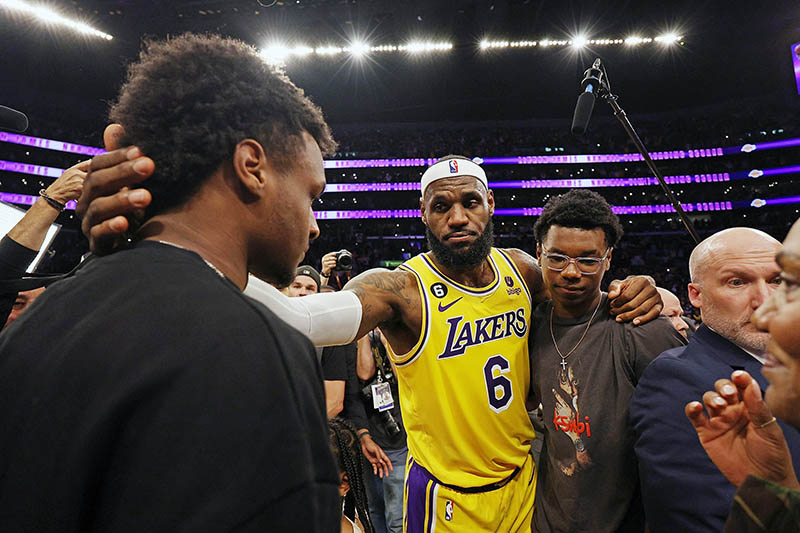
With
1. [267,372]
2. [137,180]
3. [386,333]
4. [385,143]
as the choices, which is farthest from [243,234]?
A: [385,143]

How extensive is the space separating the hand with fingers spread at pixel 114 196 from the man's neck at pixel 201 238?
0.04 meters

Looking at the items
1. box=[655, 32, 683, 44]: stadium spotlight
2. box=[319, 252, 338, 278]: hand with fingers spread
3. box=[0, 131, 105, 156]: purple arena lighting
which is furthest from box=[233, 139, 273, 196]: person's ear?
box=[0, 131, 105, 156]: purple arena lighting

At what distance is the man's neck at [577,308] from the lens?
2117 millimetres

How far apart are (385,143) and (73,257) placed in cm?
1182

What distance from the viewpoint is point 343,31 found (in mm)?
11391

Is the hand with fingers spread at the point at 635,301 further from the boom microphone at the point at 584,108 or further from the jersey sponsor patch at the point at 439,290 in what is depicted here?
the boom microphone at the point at 584,108

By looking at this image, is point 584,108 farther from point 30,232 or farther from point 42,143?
point 42,143

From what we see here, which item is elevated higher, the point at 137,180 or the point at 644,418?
the point at 137,180

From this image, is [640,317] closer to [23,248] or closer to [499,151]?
[23,248]

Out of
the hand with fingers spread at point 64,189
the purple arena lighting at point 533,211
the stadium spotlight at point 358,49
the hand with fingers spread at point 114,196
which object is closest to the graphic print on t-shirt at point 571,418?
the hand with fingers spread at point 114,196

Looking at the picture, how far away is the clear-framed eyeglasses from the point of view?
205 cm

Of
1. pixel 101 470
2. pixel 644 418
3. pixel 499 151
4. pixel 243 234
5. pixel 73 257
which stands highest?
pixel 499 151

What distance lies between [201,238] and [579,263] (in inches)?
67.4

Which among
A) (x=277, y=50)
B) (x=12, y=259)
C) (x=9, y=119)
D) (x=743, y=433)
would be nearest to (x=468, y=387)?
(x=743, y=433)
